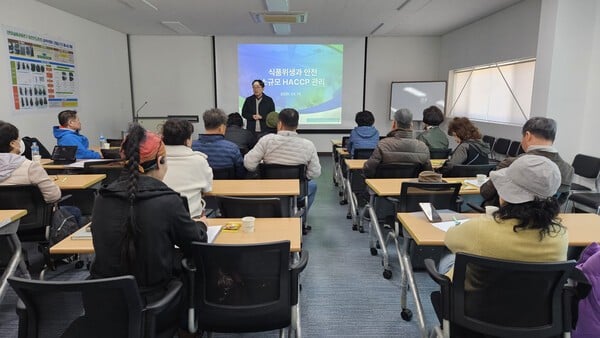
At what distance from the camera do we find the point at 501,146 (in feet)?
20.4

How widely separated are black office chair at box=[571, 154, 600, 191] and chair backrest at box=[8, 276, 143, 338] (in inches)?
193

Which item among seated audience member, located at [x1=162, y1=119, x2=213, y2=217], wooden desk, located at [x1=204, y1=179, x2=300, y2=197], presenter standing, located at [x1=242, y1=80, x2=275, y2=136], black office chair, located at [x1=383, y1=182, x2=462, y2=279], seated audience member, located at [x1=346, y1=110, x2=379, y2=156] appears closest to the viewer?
seated audience member, located at [x1=162, y1=119, x2=213, y2=217]

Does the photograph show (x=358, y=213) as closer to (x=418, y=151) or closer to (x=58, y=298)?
(x=418, y=151)

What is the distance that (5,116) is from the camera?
516 cm

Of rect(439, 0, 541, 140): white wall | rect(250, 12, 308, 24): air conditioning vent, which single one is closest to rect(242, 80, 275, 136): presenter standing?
rect(250, 12, 308, 24): air conditioning vent

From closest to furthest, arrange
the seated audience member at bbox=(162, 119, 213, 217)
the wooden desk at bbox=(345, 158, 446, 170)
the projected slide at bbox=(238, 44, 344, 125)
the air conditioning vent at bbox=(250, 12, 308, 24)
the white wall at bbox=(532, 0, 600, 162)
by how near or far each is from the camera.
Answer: the seated audience member at bbox=(162, 119, 213, 217)
the wooden desk at bbox=(345, 158, 446, 170)
the white wall at bbox=(532, 0, 600, 162)
the air conditioning vent at bbox=(250, 12, 308, 24)
the projected slide at bbox=(238, 44, 344, 125)

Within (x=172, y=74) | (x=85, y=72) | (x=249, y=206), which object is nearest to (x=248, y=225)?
(x=249, y=206)

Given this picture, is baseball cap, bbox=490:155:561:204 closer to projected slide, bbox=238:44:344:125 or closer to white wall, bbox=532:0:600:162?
white wall, bbox=532:0:600:162

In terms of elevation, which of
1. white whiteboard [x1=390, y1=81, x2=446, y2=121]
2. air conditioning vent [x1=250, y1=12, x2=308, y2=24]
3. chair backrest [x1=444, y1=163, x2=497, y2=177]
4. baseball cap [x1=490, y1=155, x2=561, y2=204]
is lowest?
chair backrest [x1=444, y1=163, x2=497, y2=177]

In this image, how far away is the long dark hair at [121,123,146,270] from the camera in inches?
59.6

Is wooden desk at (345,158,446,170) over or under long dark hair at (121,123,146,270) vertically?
under

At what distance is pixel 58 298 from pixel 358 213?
3.55m

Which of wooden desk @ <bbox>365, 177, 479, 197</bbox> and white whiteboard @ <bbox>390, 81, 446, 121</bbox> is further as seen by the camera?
white whiteboard @ <bbox>390, 81, 446, 121</bbox>

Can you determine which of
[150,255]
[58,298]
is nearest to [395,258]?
[150,255]
